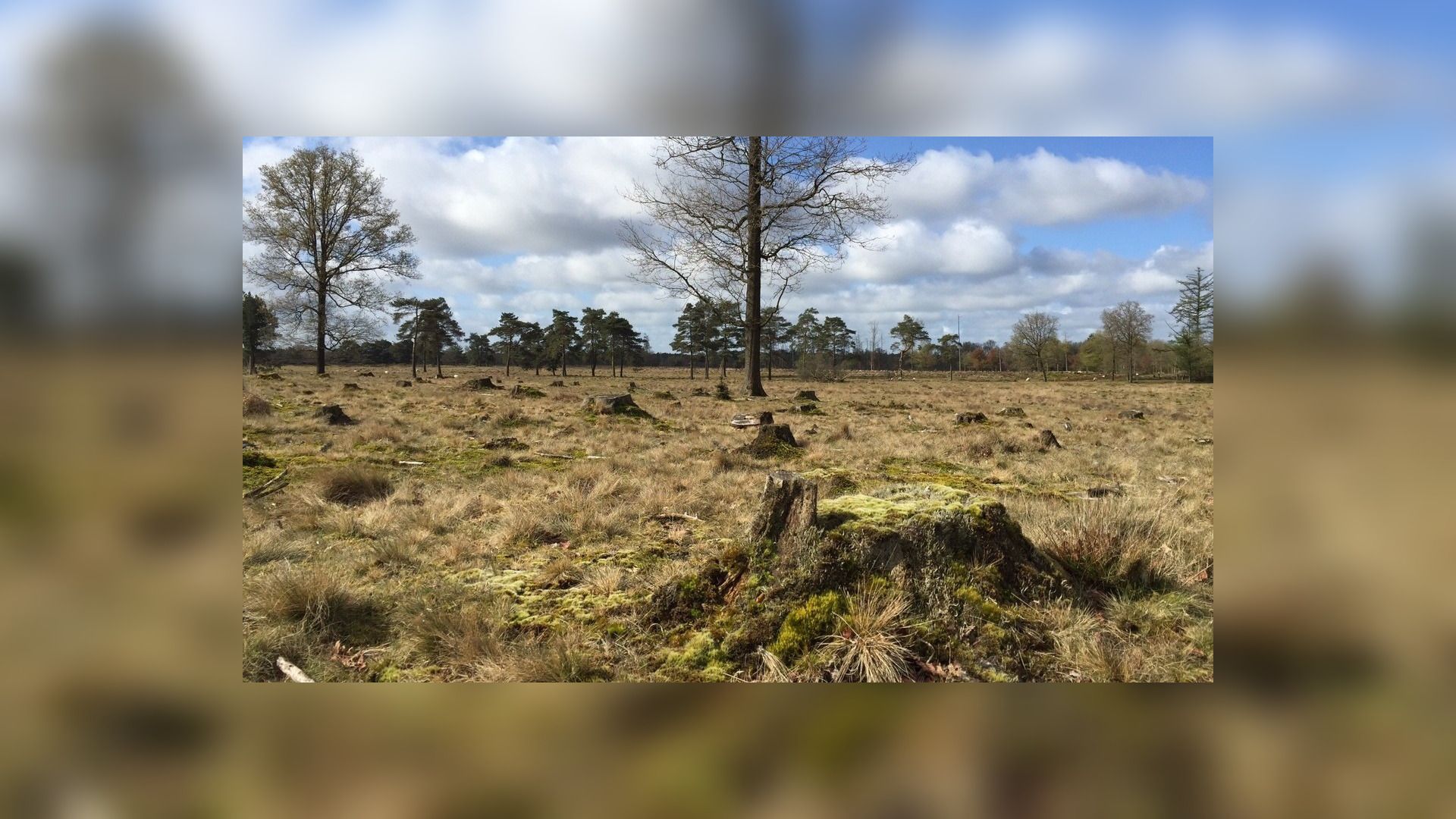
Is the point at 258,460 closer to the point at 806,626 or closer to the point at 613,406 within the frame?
the point at 613,406

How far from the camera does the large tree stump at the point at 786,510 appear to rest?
324 centimetres

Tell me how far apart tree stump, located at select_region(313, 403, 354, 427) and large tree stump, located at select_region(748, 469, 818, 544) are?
398 inches

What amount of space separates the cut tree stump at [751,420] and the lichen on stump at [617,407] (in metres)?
2.07

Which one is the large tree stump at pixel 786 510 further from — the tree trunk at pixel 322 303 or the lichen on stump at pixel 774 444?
the tree trunk at pixel 322 303

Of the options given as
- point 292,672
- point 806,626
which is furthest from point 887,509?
point 292,672

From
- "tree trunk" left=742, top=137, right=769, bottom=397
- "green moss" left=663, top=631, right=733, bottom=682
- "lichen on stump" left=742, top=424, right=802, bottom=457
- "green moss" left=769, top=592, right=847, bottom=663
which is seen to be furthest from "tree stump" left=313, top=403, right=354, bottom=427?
"green moss" left=769, top=592, right=847, bottom=663

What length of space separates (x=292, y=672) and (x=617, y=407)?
11.3 meters

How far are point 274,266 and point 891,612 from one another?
7.18m

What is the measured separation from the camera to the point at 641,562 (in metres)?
4.39
